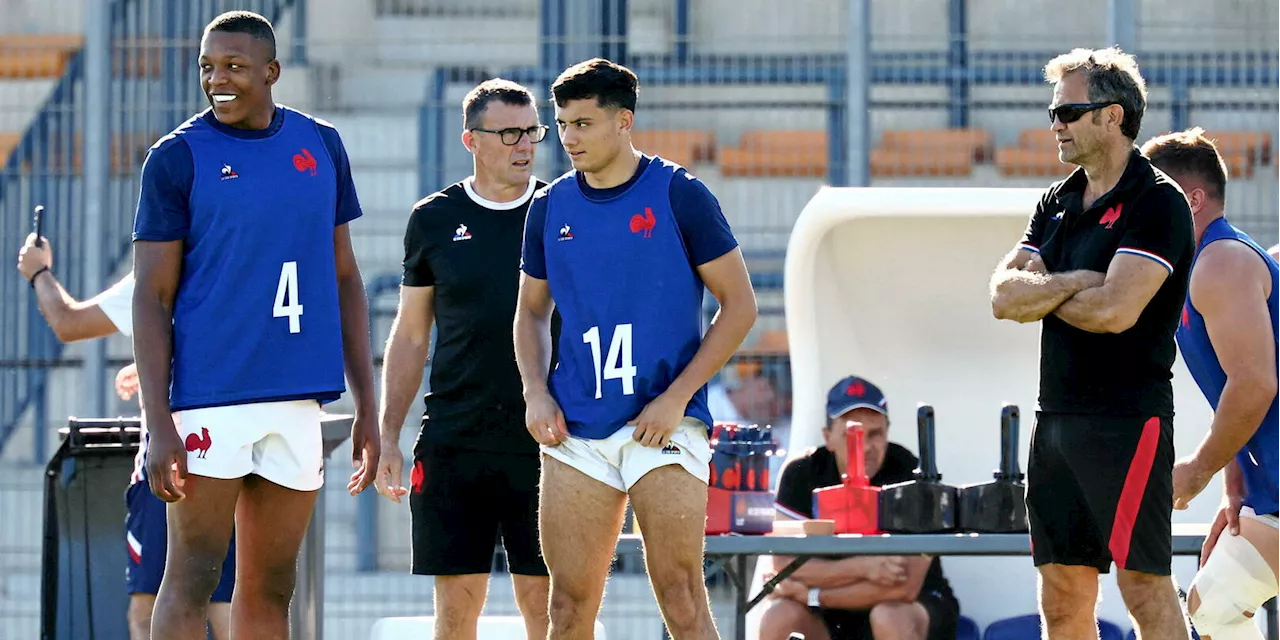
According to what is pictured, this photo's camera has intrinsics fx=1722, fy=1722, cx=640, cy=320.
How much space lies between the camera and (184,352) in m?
4.11

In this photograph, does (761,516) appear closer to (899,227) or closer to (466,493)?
(466,493)

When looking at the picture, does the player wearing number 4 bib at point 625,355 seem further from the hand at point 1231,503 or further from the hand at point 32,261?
the hand at point 32,261

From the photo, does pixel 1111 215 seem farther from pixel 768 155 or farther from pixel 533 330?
pixel 768 155

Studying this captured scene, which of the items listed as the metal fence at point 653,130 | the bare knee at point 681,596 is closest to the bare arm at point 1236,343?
the bare knee at point 681,596

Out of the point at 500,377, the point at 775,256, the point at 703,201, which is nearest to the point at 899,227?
the point at 775,256

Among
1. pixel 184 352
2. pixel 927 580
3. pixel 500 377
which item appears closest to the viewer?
pixel 184 352

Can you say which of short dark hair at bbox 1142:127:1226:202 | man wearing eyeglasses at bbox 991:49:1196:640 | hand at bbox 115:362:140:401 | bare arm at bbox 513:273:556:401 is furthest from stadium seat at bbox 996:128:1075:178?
bare arm at bbox 513:273:556:401

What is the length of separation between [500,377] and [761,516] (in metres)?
1.18

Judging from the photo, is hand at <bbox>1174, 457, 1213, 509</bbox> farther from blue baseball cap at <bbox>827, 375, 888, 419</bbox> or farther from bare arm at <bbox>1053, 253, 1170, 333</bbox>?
blue baseball cap at <bbox>827, 375, 888, 419</bbox>

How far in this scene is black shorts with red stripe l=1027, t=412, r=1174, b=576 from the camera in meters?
Answer: 4.21

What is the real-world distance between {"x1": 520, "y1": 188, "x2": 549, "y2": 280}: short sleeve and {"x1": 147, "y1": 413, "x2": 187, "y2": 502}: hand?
0.98 metres

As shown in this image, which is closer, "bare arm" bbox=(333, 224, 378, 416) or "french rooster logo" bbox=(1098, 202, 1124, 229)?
"french rooster logo" bbox=(1098, 202, 1124, 229)

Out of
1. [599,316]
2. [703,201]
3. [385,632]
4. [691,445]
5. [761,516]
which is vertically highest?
[703,201]

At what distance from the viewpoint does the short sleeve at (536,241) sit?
4383mm
